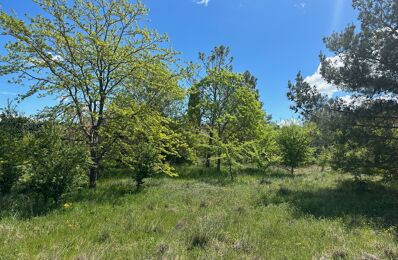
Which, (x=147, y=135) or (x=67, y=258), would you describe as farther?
(x=147, y=135)

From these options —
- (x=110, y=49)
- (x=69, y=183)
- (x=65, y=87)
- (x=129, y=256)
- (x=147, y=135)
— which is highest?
(x=110, y=49)

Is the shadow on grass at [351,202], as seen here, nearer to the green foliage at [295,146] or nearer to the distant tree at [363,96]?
the distant tree at [363,96]

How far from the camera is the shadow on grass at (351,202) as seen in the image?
958 centimetres

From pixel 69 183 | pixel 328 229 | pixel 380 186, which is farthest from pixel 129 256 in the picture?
pixel 380 186

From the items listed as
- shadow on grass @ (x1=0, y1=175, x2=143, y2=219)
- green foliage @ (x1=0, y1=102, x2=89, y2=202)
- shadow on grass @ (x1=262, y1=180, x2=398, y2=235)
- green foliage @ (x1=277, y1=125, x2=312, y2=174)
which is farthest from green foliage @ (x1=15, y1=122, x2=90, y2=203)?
green foliage @ (x1=277, y1=125, x2=312, y2=174)

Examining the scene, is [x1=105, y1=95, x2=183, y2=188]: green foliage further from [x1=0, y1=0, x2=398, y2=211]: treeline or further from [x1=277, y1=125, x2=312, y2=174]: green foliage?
[x1=277, y1=125, x2=312, y2=174]: green foliage

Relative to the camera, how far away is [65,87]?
1398 centimetres

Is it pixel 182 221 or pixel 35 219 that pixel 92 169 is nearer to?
pixel 35 219

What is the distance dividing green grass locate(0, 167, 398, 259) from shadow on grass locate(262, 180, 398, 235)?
Result: 0.04m

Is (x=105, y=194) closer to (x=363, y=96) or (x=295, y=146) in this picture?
(x=363, y=96)

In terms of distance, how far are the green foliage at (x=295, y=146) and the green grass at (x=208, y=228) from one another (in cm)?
1218

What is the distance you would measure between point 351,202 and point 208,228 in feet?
24.4

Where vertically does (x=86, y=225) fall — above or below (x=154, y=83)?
below

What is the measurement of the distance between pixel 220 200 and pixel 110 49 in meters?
8.32
